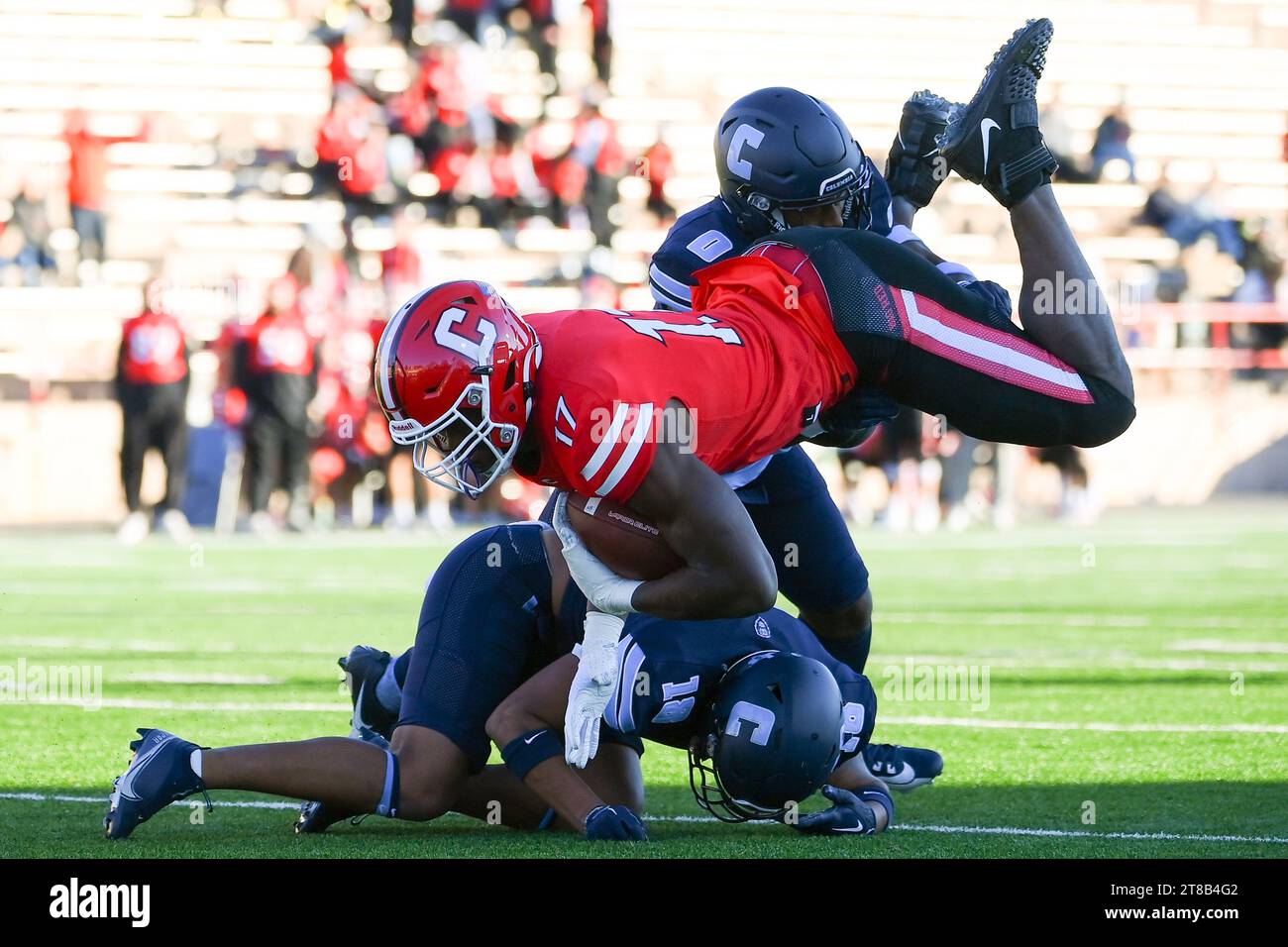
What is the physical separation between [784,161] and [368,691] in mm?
1766

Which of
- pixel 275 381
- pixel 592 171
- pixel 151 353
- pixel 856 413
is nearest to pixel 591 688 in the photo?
pixel 856 413

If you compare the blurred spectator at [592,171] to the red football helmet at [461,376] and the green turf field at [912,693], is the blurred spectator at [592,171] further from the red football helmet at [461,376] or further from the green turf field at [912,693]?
the red football helmet at [461,376]

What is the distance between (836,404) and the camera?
192 inches

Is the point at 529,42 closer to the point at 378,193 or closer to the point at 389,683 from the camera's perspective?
the point at 378,193

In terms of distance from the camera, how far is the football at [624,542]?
14.4ft

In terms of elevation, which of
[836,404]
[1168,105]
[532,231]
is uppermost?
[1168,105]

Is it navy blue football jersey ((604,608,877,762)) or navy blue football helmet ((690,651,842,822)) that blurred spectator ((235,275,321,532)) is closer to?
navy blue football jersey ((604,608,877,762))

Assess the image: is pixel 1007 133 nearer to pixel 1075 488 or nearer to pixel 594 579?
pixel 594 579

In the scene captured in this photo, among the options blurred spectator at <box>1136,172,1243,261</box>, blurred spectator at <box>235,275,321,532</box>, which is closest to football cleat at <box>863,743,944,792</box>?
blurred spectator at <box>235,275,321,532</box>

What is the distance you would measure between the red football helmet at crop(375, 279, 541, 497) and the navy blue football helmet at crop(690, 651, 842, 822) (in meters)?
0.74

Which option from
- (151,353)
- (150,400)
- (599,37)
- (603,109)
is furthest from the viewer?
(599,37)

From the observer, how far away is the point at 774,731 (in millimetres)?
4254
